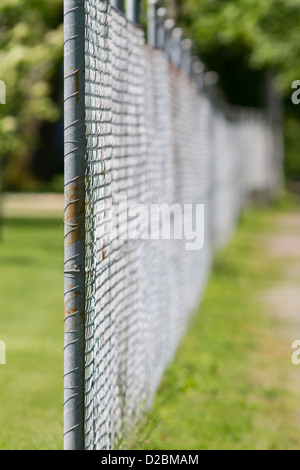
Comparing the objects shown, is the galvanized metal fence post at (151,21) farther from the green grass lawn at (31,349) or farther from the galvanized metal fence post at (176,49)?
the green grass lawn at (31,349)

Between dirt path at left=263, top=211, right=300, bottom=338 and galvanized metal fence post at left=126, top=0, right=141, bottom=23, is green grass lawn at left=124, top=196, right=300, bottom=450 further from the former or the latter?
galvanized metal fence post at left=126, top=0, right=141, bottom=23

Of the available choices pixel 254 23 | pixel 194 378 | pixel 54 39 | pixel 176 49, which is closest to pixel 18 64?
pixel 54 39

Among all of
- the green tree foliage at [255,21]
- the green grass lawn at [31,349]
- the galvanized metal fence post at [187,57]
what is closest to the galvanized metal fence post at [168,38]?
the galvanized metal fence post at [187,57]

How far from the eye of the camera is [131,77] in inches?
223

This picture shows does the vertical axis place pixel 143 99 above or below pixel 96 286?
above

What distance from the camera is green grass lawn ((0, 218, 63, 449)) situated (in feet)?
18.9

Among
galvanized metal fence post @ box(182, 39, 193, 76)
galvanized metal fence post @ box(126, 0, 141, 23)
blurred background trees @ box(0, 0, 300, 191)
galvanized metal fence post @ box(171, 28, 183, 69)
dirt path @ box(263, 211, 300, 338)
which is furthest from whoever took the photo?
blurred background trees @ box(0, 0, 300, 191)

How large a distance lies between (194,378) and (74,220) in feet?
11.5

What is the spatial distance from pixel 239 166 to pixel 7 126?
39.2ft

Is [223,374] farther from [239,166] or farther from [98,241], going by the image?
[239,166]

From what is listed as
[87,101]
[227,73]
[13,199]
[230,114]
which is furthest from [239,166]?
[87,101]

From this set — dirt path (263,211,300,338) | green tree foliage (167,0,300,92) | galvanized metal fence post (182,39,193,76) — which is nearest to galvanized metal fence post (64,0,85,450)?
dirt path (263,211,300,338)

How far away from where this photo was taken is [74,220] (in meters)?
3.79

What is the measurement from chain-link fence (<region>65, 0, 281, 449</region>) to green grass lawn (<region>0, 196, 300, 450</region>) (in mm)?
199
